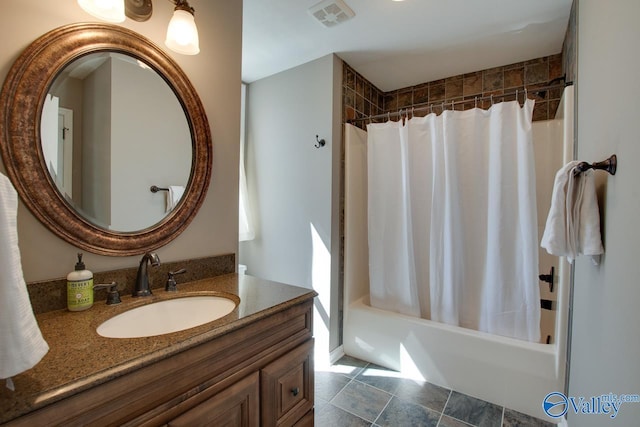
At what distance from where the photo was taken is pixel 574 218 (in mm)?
1029

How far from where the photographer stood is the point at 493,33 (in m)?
1.97

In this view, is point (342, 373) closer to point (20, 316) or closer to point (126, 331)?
point (126, 331)

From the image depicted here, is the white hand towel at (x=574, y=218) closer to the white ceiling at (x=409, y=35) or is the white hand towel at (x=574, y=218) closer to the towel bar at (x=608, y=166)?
the towel bar at (x=608, y=166)

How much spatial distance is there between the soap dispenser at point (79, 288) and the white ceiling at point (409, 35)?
169 cm

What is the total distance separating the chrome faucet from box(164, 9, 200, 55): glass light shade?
0.89 meters

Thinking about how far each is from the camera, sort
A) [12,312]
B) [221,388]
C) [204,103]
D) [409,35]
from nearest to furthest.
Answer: [12,312] < [221,388] < [204,103] < [409,35]

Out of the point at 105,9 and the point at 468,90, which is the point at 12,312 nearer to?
the point at 105,9

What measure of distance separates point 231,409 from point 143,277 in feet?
2.04

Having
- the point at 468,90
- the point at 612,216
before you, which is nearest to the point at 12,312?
the point at 612,216

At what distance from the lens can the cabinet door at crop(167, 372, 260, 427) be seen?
79 centimetres

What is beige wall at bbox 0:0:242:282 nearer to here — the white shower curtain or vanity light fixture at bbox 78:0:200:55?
vanity light fixture at bbox 78:0:200:55

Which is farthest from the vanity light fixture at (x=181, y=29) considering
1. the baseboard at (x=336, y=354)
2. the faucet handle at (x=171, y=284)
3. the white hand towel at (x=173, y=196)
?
the baseboard at (x=336, y=354)

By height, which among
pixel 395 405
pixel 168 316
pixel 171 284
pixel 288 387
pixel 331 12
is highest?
pixel 331 12

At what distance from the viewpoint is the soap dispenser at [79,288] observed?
946mm
